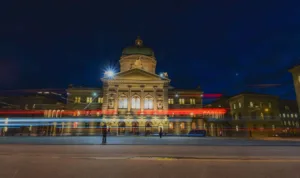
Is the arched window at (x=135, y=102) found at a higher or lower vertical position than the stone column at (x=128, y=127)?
higher

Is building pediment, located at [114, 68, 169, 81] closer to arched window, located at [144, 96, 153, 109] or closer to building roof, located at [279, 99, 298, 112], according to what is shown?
arched window, located at [144, 96, 153, 109]

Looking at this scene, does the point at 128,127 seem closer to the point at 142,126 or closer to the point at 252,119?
the point at 142,126

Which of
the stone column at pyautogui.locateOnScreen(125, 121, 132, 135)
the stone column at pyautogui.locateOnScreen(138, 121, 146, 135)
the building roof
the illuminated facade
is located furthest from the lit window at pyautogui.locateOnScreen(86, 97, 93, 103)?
the building roof

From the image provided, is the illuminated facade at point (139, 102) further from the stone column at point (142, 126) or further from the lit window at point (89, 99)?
the lit window at point (89, 99)

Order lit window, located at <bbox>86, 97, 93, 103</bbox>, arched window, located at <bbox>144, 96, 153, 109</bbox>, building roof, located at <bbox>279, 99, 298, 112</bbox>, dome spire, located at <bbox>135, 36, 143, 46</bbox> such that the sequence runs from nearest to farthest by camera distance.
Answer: arched window, located at <bbox>144, 96, 153, 109</bbox>, lit window, located at <bbox>86, 97, 93, 103</bbox>, dome spire, located at <bbox>135, 36, 143, 46</bbox>, building roof, located at <bbox>279, 99, 298, 112</bbox>

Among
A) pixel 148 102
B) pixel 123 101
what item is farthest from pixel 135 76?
pixel 148 102

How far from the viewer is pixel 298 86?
136ft

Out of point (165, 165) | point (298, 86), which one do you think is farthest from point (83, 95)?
point (165, 165)

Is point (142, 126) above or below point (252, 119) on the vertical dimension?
below

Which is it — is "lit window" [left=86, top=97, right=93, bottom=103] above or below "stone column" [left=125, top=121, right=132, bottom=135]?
above

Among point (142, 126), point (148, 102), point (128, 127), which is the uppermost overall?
point (148, 102)

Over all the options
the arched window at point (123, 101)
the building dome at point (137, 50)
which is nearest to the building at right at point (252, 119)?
the arched window at point (123, 101)

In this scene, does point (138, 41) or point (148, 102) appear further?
point (138, 41)

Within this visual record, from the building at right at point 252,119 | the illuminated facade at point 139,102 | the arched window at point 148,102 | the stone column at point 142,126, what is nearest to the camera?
the stone column at point 142,126
